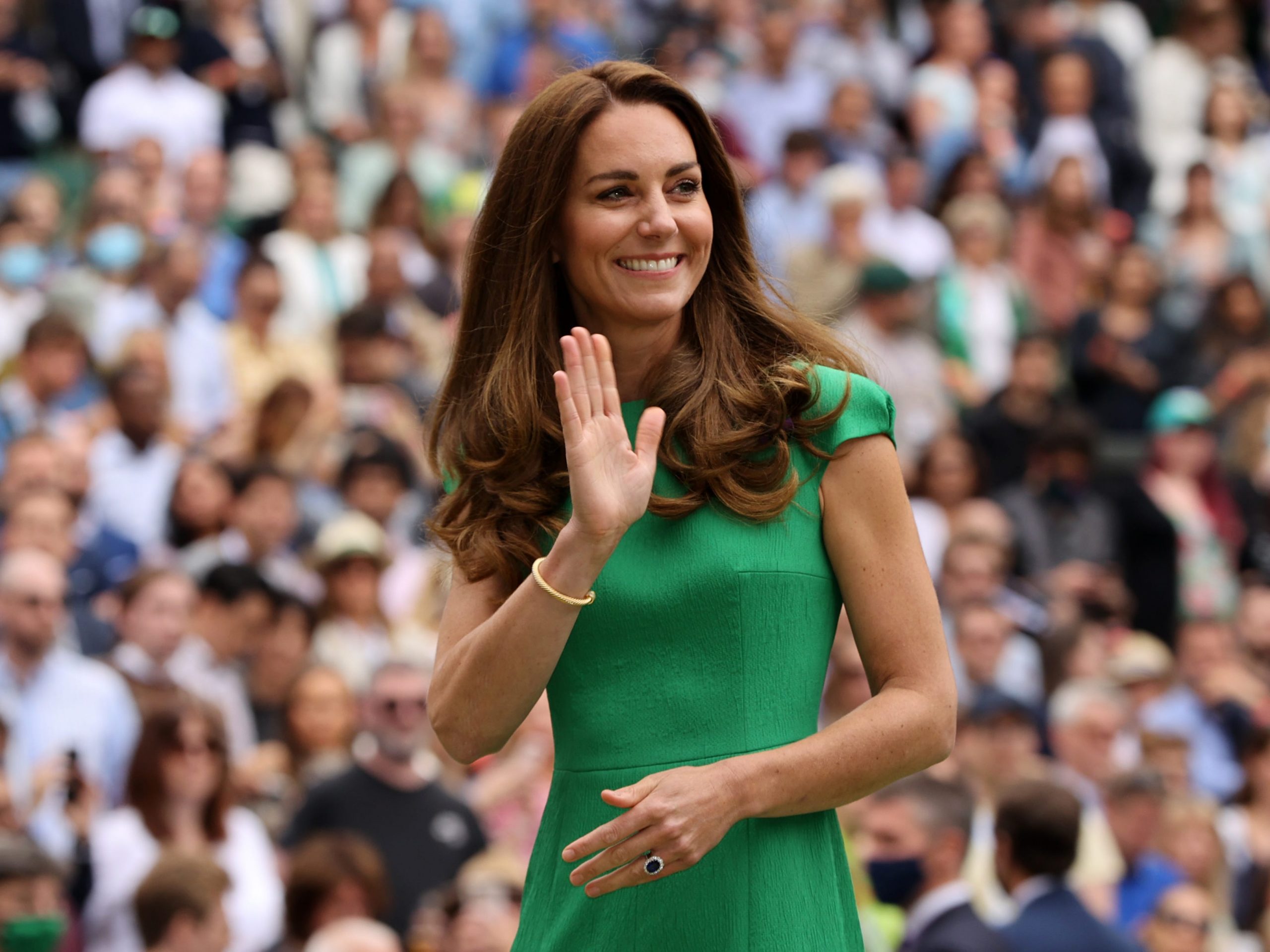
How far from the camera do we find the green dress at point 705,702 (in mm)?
2623

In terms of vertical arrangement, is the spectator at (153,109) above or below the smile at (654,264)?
below

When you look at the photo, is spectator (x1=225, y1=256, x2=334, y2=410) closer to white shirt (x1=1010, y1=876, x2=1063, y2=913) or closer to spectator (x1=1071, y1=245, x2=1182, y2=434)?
spectator (x1=1071, y1=245, x2=1182, y2=434)

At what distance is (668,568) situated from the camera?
104 inches

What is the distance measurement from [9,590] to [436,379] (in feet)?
11.7

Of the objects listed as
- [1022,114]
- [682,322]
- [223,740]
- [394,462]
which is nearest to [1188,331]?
[1022,114]

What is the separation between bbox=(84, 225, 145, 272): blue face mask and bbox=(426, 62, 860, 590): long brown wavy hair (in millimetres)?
7583

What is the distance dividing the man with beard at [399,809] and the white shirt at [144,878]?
0.26 metres

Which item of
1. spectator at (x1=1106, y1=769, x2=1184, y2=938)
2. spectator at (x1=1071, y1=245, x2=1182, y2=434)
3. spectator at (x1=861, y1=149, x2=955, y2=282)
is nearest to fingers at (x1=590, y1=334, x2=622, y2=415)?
spectator at (x1=1106, y1=769, x2=1184, y2=938)

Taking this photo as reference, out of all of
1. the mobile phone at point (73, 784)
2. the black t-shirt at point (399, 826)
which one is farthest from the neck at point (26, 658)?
the black t-shirt at point (399, 826)

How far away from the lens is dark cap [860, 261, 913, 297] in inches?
424

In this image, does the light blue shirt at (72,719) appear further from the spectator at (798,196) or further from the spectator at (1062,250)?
the spectator at (1062,250)

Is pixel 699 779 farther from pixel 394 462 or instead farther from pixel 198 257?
pixel 198 257

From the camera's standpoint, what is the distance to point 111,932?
231 inches

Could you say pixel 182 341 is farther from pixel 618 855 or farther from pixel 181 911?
pixel 618 855
